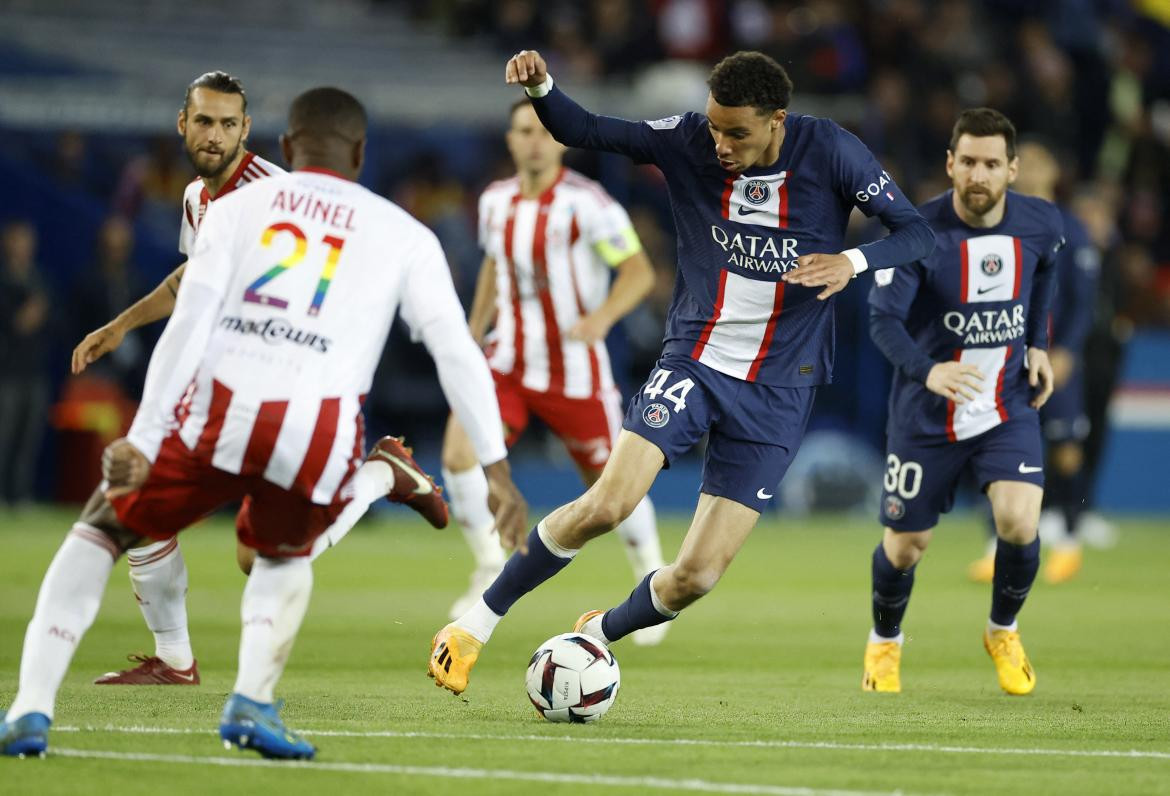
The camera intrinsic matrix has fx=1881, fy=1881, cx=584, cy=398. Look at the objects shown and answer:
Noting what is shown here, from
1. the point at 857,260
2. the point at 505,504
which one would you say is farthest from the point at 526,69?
the point at 505,504

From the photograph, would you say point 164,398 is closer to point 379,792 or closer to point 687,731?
point 379,792

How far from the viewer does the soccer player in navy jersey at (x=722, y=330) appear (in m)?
7.07

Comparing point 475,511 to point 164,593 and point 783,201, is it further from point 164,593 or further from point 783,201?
point 783,201

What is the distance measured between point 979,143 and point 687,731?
3141 millimetres

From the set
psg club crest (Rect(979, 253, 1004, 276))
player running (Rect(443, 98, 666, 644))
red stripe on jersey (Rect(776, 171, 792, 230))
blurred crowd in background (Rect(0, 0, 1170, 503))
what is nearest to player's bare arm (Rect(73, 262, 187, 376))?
red stripe on jersey (Rect(776, 171, 792, 230))

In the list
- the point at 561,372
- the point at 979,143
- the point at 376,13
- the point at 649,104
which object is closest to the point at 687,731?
the point at 979,143

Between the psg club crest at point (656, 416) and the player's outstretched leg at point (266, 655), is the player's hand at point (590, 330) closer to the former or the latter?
the psg club crest at point (656, 416)

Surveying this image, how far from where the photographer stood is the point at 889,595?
8.20 metres

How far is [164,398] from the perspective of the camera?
525 cm

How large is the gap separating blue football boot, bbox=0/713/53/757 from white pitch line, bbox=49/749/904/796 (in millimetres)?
151

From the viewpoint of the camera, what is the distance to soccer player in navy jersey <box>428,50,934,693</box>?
7.07 metres

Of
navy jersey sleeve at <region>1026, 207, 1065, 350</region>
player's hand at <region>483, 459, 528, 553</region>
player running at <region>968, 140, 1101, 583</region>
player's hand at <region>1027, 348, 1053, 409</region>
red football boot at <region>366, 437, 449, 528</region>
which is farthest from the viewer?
player running at <region>968, 140, 1101, 583</region>

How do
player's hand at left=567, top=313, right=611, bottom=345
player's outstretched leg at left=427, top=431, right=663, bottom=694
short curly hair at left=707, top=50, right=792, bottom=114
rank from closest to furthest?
short curly hair at left=707, top=50, right=792, bottom=114
player's outstretched leg at left=427, top=431, right=663, bottom=694
player's hand at left=567, top=313, right=611, bottom=345

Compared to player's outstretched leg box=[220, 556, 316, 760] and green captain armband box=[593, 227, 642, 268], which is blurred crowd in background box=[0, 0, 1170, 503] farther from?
player's outstretched leg box=[220, 556, 316, 760]
